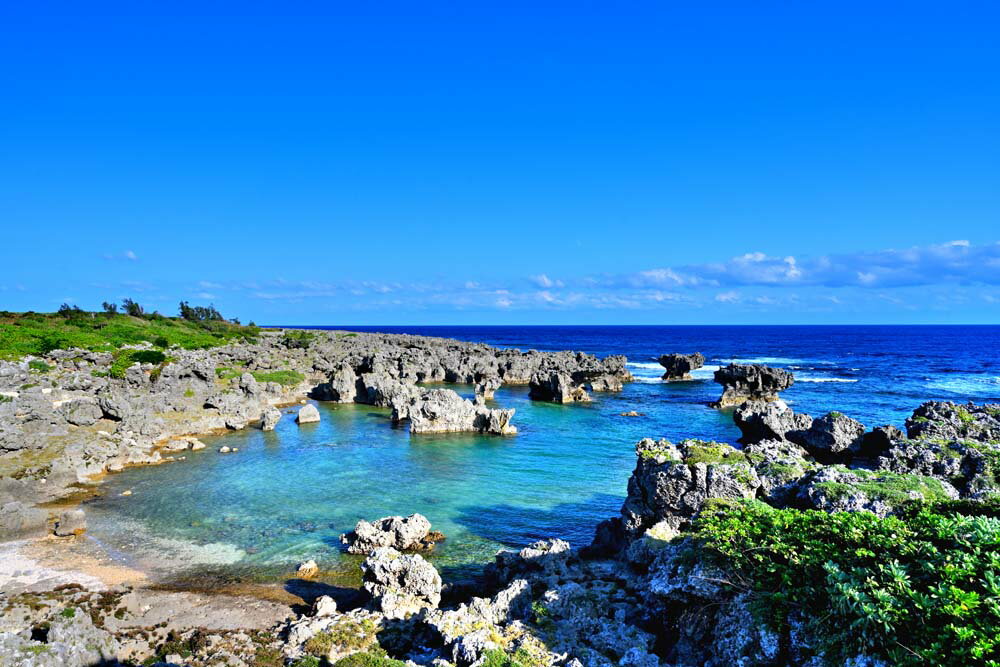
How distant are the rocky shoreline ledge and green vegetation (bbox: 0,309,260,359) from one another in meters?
43.3

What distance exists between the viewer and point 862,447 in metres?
28.7

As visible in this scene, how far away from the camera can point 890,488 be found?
14773 mm

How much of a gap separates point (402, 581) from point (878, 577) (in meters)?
12.3

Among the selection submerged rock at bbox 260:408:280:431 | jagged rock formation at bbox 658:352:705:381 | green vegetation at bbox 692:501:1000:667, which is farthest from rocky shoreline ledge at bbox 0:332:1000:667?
jagged rock formation at bbox 658:352:705:381

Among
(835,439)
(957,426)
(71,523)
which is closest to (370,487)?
(71,523)

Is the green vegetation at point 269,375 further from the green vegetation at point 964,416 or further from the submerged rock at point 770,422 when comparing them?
the green vegetation at point 964,416

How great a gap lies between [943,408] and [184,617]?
1473 inches

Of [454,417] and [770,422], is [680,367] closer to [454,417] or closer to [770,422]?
[770,422]

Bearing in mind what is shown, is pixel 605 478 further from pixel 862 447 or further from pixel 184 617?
pixel 184 617

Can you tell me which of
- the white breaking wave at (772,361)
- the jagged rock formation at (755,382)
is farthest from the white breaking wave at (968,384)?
the white breaking wave at (772,361)

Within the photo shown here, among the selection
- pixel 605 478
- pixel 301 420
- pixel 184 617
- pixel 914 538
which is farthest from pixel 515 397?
pixel 914 538

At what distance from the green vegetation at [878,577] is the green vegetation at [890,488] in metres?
1.85

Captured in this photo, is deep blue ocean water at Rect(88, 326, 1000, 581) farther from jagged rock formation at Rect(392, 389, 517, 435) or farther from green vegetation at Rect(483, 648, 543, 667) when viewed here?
green vegetation at Rect(483, 648, 543, 667)

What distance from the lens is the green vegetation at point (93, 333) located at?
64625 mm
